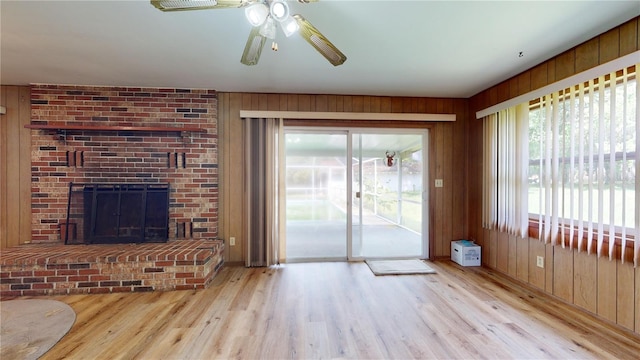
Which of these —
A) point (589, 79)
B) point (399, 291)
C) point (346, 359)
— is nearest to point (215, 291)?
point (346, 359)

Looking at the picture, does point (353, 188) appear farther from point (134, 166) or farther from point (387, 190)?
point (134, 166)

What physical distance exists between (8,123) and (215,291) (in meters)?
3.46

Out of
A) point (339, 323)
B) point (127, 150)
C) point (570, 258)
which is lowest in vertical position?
point (339, 323)

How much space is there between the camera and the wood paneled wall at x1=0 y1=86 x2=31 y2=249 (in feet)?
10.3

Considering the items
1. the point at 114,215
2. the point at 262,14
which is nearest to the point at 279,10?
the point at 262,14

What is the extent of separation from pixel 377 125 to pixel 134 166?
10.9 ft

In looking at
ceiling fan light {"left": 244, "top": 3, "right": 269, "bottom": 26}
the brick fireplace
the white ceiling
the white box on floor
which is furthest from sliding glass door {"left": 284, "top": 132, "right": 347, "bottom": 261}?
ceiling fan light {"left": 244, "top": 3, "right": 269, "bottom": 26}

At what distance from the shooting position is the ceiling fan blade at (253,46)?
1.53 m

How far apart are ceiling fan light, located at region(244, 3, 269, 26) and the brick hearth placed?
2401mm

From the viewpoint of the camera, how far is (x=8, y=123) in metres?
3.16

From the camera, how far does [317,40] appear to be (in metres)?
1.57

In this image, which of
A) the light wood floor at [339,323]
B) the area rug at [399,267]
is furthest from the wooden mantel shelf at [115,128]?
the area rug at [399,267]

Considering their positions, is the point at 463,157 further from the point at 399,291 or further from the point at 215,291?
the point at 215,291

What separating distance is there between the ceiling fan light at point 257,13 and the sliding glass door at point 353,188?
215 centimetres
